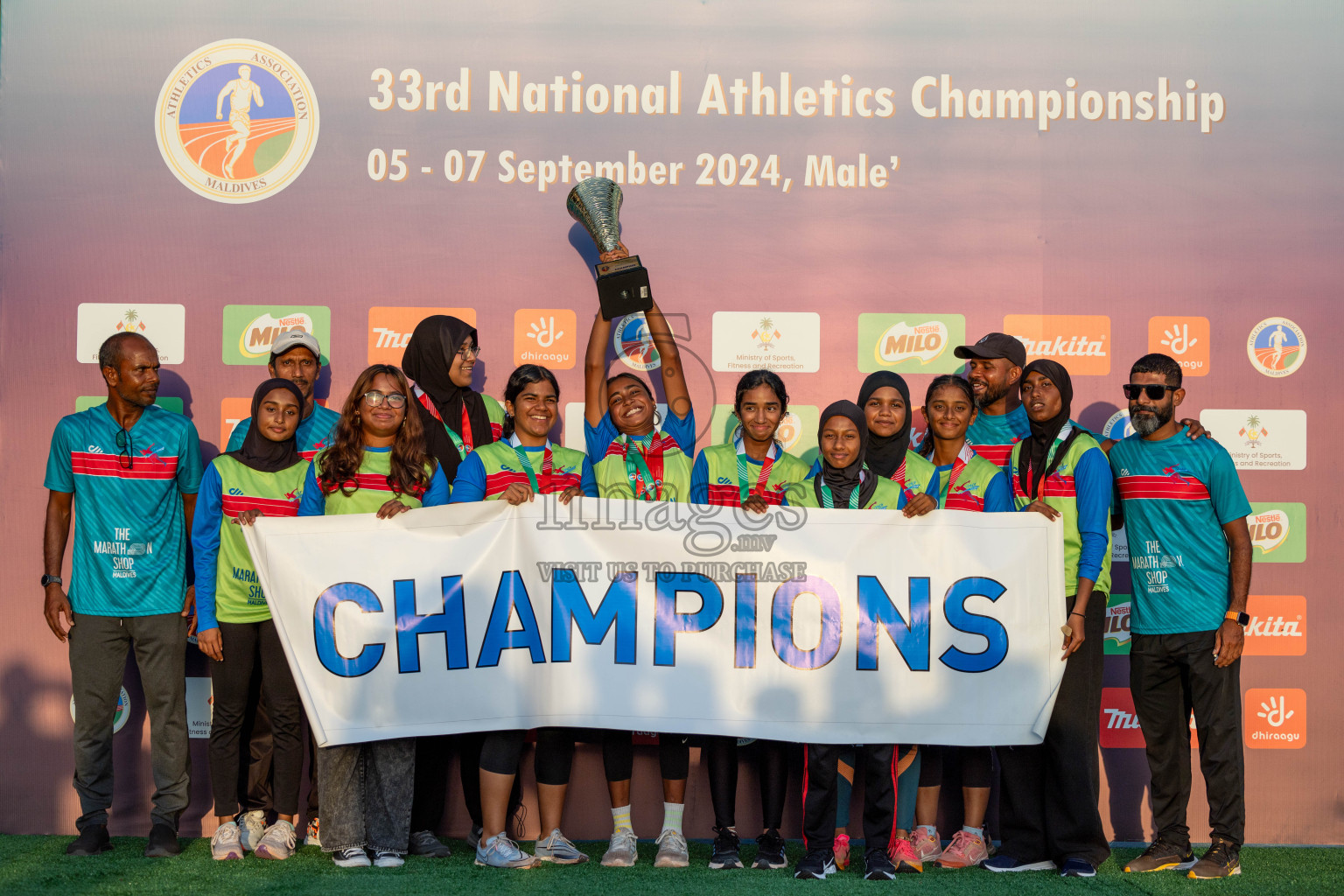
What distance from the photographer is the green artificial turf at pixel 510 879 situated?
3.62 meters

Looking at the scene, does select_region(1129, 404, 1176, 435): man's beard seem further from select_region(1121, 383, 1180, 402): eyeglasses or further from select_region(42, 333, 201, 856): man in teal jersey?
select_region(42, 333, 201, 856): man in teal jersey

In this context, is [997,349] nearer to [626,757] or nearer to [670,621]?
[670,621]

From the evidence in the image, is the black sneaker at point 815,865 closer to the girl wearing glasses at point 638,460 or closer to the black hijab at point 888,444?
the girl wearing glasses at point 638,460

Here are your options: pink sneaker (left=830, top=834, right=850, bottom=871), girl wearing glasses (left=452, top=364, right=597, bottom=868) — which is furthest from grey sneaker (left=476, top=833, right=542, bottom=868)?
pink sneaker (left=830, top=834, right=850, bottom=871)

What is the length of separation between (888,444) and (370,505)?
2.06 meters

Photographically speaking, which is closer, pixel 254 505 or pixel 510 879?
pixel 510 879

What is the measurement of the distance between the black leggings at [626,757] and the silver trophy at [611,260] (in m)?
1.79

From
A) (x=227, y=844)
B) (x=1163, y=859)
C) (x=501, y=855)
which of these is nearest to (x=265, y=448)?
(x=227, y=844)

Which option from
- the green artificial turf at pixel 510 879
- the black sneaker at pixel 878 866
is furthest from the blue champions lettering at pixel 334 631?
the black sneaker at pixel 878 866

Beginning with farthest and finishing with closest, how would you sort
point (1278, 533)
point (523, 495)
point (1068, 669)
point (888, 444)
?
point (1278, 533) → point (888, 444) → point (1068, 669) → point (523, 495)

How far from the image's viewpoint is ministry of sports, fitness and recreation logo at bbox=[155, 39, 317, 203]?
15.6ft

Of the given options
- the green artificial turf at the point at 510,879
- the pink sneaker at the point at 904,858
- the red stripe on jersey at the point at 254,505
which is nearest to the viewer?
the green artificial turf at the point at 510,879

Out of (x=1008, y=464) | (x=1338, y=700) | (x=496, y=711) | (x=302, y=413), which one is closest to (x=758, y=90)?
(x=1008, y=464)

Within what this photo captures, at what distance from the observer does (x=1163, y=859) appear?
13.1 feet
